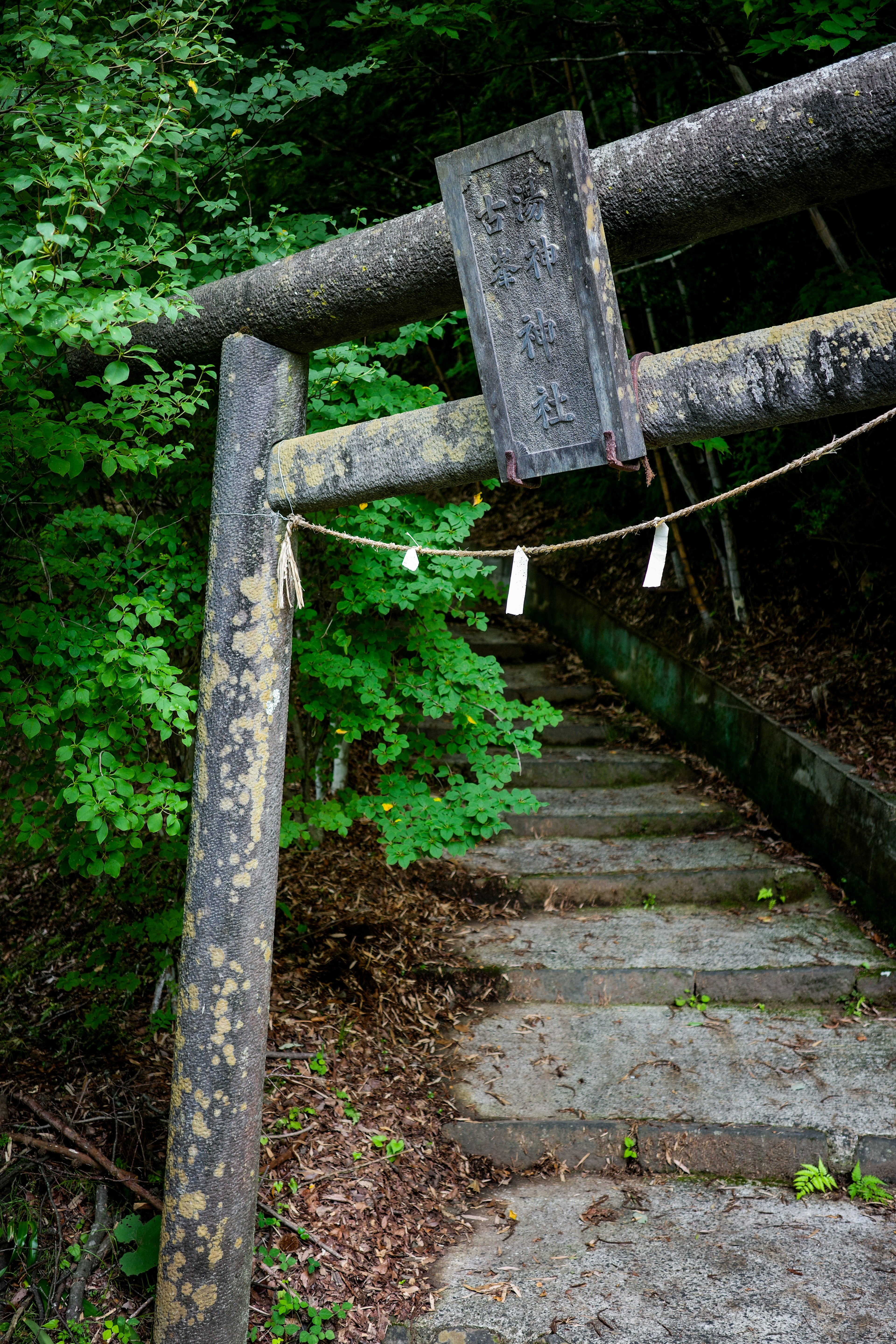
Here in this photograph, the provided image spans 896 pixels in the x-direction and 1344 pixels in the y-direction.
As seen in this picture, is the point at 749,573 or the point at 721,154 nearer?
the point at 721,154

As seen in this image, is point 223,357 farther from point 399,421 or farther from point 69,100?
point 69,100

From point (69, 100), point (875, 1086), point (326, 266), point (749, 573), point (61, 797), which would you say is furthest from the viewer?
point (749, 573)

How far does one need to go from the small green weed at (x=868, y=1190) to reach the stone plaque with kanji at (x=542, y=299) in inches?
109

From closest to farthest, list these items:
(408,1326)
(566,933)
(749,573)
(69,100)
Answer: (69,100), (408,1326), (566,933), (749,573)

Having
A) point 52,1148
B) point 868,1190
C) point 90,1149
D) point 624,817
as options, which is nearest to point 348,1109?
point 90,1149

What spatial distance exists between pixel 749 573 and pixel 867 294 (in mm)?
2557

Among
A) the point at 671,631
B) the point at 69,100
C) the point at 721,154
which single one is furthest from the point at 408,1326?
the point at 671,631

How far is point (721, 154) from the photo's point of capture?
5.72ft

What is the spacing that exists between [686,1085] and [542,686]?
387 cm

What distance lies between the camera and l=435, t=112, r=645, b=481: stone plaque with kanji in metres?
1.78

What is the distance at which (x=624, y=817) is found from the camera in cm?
562

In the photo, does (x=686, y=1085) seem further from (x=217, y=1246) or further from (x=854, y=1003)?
(x=217, y=1246)

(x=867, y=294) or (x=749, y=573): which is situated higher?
(x=867, y=294)

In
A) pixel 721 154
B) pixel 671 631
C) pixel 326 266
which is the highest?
pixel 326 266
